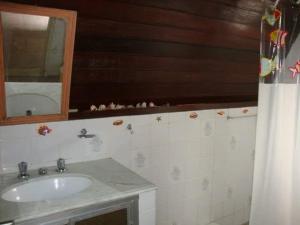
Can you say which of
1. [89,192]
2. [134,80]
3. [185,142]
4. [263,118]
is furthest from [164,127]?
[89,192]

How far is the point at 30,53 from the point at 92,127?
0.61 m

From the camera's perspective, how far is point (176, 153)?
2350 millimetres

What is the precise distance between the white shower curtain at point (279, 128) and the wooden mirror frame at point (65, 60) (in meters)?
1.05

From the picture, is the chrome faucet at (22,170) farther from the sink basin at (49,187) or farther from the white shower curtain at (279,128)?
the white shower curtain at (279,128)

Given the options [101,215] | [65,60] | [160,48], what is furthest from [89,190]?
[160,48]

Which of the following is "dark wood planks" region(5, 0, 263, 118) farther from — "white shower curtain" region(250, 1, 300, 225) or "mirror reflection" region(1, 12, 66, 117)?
"white shower curtain" region(250, 1, 300, 225)

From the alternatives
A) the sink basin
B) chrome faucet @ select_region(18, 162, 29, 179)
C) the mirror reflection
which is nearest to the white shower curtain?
the sink basin

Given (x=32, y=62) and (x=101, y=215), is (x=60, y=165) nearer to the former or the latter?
(x=101, y=215)

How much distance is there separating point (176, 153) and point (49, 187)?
40.7 inches

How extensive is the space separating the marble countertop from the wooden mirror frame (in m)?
0.31

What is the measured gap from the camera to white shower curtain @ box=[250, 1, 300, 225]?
150cm

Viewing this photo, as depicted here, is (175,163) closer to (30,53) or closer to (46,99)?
(46,99)

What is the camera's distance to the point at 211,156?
2582 millimetres

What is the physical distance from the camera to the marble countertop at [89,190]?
125 centimetres
